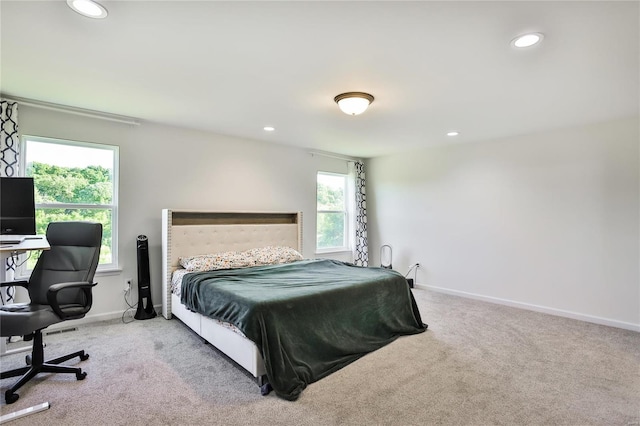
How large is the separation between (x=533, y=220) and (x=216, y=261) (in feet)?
13.7

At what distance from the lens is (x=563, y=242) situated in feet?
13.6

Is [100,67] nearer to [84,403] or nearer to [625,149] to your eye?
[84,403]

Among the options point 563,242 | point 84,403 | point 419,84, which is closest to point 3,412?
point 84,403

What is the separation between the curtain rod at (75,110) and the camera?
10.6 feet

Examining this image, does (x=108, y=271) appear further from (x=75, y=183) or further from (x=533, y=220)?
(x=533, y=220)

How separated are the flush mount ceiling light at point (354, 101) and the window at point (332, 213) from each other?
2944 mm

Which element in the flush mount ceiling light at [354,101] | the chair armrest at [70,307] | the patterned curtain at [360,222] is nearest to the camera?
the chair armrest at [70,307]

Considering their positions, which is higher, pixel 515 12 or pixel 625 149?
pixel 515 12

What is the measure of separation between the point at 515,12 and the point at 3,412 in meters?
3.87

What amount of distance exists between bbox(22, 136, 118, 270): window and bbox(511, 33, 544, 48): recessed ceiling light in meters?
4.11

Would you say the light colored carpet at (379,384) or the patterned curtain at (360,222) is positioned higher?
the patterned curtain at (360,222)

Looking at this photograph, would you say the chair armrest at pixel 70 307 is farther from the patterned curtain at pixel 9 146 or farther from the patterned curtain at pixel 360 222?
the patterned curtain at pixel 360 222

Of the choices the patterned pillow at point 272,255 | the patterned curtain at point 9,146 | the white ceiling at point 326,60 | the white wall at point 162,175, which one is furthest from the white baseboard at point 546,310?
the patterned curtain at point 9,146

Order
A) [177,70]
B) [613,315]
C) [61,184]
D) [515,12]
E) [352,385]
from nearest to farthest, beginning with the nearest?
[515,12] < [352,385] < [177,70] < [61,184] < [613,315]
